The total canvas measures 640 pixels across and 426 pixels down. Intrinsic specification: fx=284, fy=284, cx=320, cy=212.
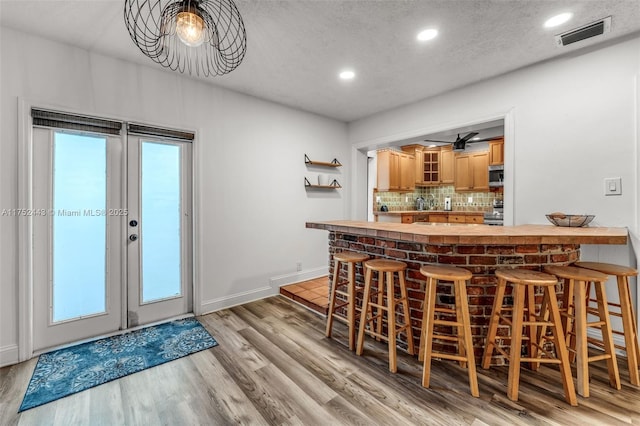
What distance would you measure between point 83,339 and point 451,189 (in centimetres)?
694

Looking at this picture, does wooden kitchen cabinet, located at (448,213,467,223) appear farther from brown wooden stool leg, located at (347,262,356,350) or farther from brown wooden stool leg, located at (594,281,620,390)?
brown wooden stool leg, located at (347,262,356,350)

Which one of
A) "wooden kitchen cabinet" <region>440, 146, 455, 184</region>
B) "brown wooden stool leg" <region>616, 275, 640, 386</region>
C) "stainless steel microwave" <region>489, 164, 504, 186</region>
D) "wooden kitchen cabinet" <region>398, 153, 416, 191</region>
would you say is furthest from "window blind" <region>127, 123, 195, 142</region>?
"wooden kitchen cabinet" <region>440, 146, 455, 184</region>

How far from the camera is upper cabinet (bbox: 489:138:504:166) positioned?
18.0 feet

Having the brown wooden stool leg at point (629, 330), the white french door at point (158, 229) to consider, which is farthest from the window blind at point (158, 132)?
the brown wooden stool leg at point (629, 330)

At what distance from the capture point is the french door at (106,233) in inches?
93.5

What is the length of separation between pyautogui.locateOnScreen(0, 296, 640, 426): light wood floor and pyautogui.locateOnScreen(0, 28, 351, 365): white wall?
3.37 ft

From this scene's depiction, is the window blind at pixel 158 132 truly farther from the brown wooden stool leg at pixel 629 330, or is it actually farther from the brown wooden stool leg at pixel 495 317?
the brown wooden stool leg at pixel 629 330

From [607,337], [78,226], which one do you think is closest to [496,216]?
[607,337]

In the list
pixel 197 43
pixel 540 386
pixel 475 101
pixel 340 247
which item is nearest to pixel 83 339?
pixel 340 247

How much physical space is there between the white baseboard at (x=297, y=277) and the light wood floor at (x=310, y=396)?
1.42m

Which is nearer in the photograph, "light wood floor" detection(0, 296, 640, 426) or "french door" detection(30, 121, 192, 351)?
"light wood floor" detection(0, 296, 640, 426)

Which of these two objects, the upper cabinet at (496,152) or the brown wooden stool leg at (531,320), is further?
the upper cabinet at (496,152)

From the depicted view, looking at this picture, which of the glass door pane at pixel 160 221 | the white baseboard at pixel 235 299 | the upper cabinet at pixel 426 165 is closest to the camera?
the glass door pane at pixel 160 221

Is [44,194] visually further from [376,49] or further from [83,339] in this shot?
[376,49]
